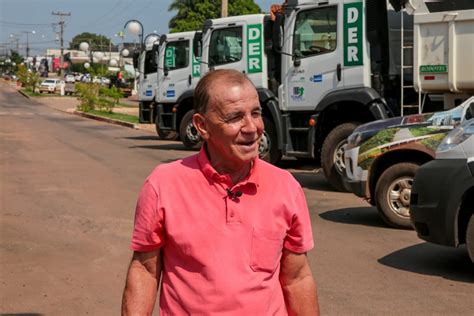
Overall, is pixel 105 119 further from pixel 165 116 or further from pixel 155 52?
pixel 165 116

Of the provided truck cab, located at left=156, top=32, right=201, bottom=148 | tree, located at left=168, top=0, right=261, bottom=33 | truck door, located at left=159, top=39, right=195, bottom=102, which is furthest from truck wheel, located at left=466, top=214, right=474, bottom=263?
tree, located at left=168, top=0, right=261, bottom=33

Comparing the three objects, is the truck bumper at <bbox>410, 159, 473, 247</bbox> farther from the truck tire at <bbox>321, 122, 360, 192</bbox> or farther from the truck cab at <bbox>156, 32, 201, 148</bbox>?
the truck cab at <bbox>156, 32, 201, 148</bbox>

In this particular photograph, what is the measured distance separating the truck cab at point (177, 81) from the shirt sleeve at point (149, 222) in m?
16.8

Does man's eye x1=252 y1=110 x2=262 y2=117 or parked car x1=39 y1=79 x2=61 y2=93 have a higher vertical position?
parked car x1=39 y1=79 x2=61 y2=93

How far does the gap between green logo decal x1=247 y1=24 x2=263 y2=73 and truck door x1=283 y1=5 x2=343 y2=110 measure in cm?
176

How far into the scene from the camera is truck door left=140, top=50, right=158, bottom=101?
80.2ft

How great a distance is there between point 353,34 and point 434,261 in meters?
6.07

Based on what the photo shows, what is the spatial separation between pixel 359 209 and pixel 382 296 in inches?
192

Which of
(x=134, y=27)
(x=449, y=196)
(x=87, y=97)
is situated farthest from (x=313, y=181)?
(x=87, y=97)

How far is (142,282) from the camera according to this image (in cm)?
279

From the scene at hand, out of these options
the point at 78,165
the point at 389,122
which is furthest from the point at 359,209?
the point at 78,165

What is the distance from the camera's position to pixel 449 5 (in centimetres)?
1122

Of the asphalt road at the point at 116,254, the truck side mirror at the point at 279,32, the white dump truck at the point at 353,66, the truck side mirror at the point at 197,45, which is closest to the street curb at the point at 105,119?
the truck side mirror at the point at 197,45

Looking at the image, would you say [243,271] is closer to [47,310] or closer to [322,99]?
[47,310]
